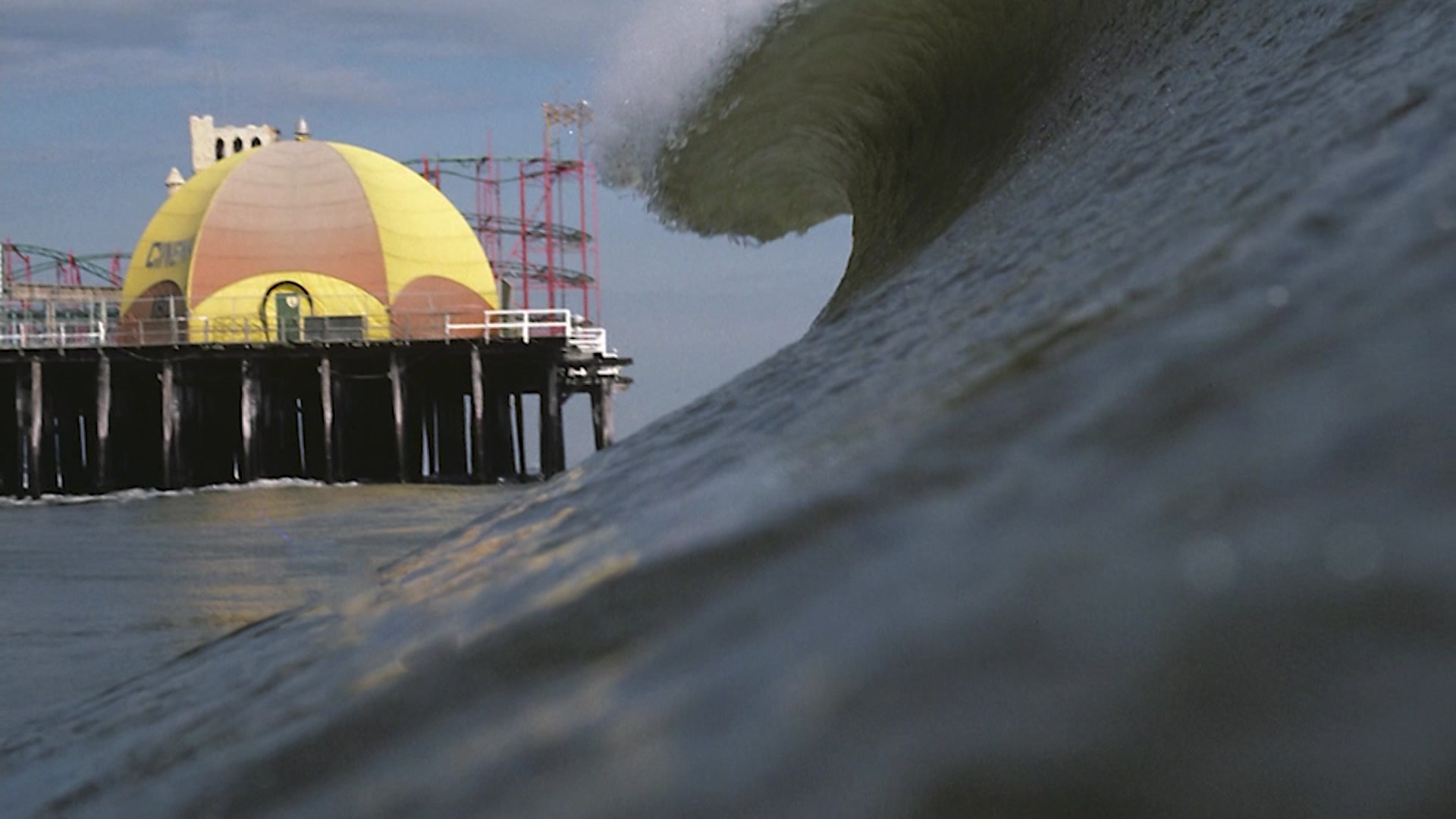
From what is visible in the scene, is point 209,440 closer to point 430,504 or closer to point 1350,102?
point 430,504

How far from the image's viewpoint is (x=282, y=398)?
2508 cm

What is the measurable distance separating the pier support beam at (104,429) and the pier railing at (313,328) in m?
0.43

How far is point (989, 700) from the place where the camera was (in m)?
0.62

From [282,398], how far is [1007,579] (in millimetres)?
25596

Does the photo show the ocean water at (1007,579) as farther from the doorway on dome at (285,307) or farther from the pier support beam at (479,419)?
the doorway on dome at (285,307)

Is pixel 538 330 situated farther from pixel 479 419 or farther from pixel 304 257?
pixel 304 257

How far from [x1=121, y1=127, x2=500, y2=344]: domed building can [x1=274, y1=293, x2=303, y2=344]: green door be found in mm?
23

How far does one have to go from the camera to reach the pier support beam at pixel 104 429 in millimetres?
21953

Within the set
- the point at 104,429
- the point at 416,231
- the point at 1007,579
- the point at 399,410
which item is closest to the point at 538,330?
the point at 399,410

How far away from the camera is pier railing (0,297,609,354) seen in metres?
23.0

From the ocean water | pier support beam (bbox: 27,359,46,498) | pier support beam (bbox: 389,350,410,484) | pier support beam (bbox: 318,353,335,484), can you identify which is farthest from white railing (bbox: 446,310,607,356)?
the ocean water

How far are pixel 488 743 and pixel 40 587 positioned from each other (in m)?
5.95

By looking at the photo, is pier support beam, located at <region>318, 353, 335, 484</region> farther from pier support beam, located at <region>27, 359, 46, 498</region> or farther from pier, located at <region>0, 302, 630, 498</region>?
pier support beam, located at <region>27, 359, 46, 498</region>

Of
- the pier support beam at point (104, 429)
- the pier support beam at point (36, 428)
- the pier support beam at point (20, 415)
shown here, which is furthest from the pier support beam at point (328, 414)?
the pier support beam at point (20, 415)
